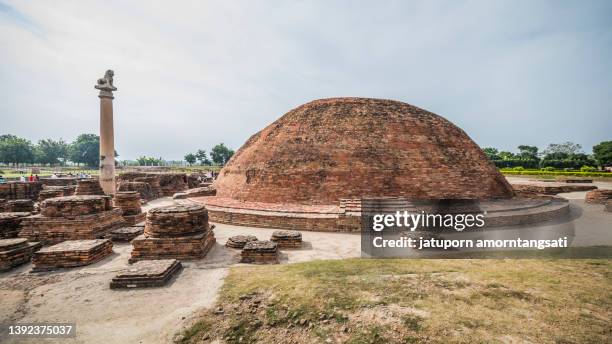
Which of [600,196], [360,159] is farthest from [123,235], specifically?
[600,196]

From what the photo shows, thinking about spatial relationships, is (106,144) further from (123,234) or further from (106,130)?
(123,234)

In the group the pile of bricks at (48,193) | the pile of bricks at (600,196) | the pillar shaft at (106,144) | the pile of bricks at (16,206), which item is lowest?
the pile of bricks at (600,196)

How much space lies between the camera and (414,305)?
313cm

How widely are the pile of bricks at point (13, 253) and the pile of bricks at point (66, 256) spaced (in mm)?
473

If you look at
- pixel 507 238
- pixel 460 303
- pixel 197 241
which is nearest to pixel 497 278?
pixel 460 303

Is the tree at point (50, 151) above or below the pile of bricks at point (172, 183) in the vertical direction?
above

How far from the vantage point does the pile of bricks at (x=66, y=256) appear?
456cm

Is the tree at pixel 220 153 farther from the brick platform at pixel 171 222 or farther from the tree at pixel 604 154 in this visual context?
the tree at pixel 604 154

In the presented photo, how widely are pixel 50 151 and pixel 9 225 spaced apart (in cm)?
7524

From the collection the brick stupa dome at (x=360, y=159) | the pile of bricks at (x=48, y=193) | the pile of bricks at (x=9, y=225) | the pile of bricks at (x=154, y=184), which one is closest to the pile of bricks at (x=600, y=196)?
the brick stupa dome at (x=360, y=159)

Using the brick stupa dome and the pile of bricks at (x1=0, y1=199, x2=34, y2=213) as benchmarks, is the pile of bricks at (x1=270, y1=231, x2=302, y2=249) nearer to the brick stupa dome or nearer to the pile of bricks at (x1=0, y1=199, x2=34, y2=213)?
the brick stupa dome

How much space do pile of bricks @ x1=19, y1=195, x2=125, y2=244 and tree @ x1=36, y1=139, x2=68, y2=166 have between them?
73988 mm

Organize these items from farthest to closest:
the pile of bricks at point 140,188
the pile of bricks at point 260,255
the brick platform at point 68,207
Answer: the pile of bricks at point 140,188 → the brick platform at point 68,207 → the pile of bricks at point 260,255

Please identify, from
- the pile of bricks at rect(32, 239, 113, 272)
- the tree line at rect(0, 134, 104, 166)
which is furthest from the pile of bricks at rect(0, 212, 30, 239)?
the tree line at rect(0, 134, 104, 166)
